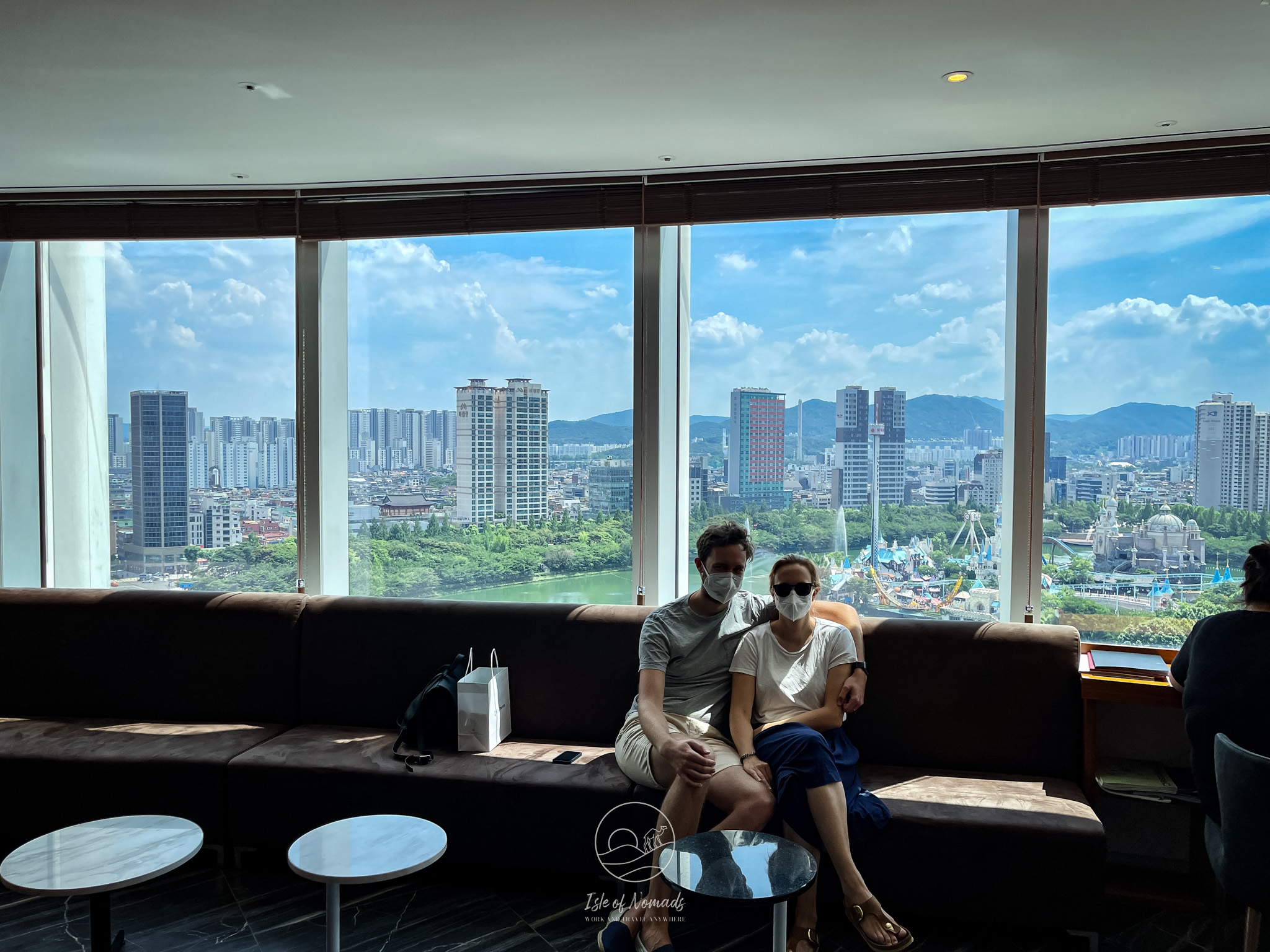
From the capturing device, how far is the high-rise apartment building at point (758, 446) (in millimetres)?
3699

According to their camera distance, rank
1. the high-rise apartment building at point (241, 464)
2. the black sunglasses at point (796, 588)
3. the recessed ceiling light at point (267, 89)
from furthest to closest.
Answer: the high-rise apartment building at point (241, 464)
the black sunglasses at point (796, 588)
the recessed ceiling light at point (267, 89)

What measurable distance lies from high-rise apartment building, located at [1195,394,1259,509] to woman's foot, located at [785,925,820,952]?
7.20ft

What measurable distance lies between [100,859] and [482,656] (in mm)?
1483

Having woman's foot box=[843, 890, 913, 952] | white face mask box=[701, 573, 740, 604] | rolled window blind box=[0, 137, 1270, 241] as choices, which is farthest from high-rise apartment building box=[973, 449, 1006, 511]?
woman's foot box=[843, 890, 913, 952]

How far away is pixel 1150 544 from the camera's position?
3342 millimetres

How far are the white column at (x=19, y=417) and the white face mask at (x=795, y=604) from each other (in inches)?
145

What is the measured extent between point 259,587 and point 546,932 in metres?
2.31

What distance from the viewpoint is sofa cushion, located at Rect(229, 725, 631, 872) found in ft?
9.20

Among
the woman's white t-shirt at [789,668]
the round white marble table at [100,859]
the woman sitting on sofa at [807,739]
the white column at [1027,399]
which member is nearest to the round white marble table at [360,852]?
the round white marble table at [100,859]

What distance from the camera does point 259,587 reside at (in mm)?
4117

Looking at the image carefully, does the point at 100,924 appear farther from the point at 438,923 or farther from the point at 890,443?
the point at 890,443

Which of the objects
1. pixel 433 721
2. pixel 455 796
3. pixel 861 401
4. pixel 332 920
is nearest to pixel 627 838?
pixel 455 796

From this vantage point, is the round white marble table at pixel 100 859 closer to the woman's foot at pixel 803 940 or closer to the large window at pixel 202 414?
the woman's foot at pixel 803 940

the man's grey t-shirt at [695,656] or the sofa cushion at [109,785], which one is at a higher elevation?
the man's grey t-shirt at [695,656]
